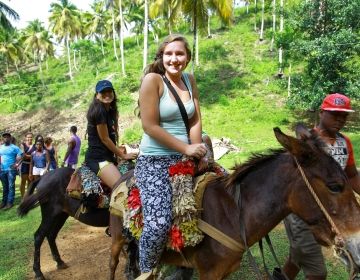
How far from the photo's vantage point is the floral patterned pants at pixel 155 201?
9.52 feet

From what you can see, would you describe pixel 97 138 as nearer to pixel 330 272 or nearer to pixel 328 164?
pixel 328 164

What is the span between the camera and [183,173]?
9.68 feet

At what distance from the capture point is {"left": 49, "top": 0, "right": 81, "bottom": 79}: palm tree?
4728cm

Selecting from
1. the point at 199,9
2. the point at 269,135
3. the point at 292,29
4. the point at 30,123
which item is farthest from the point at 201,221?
the point at 30,123

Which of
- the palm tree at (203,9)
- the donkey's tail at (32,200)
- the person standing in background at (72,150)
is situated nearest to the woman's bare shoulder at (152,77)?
the donkey's tail at (32,200)

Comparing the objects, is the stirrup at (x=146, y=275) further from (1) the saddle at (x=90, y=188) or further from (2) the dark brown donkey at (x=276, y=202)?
(1) the saddle at (x=90, y=188)

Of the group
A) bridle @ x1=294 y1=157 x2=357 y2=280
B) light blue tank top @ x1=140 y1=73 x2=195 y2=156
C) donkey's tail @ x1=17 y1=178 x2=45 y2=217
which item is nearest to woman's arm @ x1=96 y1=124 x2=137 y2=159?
donkey's tail @ x1=17 y1=178 x2=45 y2=217

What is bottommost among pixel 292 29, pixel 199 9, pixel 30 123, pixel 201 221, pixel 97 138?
pixel 30 123

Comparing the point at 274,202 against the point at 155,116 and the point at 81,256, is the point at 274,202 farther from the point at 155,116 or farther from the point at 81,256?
the point at 81,256

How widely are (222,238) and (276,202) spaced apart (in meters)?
0.50

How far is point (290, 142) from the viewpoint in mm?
2365

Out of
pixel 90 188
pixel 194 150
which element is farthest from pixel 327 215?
pixel 90 188

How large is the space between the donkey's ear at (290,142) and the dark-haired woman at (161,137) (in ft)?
2.15

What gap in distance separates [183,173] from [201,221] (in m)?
0.41
